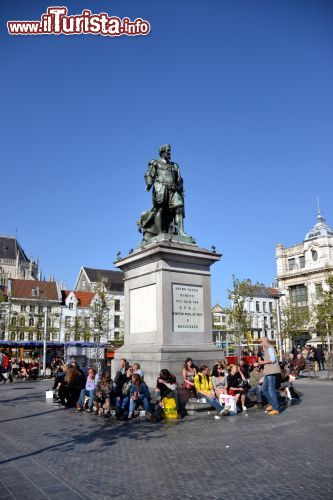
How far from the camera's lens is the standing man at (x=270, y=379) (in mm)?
10695

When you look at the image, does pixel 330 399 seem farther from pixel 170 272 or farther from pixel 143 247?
pixel 143 247

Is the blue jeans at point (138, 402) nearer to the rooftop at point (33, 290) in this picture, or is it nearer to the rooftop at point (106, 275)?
the rooftop at point (33, 290)

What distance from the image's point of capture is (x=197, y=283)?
44.4ft

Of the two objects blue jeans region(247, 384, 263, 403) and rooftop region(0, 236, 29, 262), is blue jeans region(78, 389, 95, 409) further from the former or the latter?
rooftop region(0, 236, 29, 262)

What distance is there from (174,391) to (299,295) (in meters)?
63.2

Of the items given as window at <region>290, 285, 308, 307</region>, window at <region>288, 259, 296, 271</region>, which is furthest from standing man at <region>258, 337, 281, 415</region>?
window at <region>288, 259, 296, 271</region>

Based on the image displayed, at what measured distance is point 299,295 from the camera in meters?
69.6

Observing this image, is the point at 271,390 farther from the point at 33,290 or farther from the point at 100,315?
the point at 33,290

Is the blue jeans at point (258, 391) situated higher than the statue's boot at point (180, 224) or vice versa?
the statue's boot at point (180, 224)

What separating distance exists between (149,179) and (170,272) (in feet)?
12.3

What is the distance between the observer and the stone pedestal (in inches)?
481

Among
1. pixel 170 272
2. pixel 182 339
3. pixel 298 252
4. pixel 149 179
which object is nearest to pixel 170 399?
pixel 182 339

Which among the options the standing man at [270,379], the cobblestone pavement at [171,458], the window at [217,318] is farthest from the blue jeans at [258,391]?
the window at [217,318]

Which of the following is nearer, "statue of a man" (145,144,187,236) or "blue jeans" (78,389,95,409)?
"blue jeans" (78,389,95,409)
